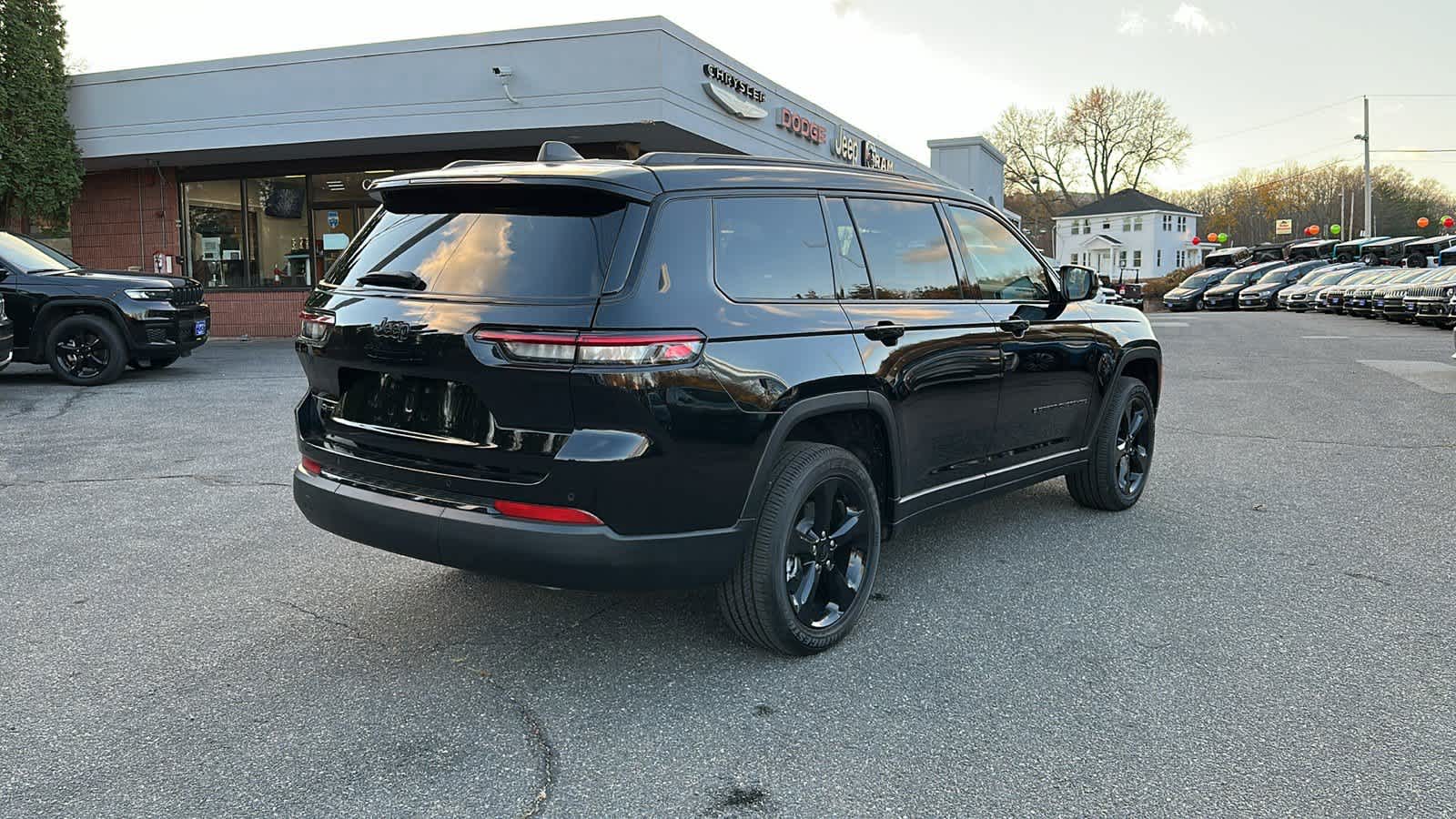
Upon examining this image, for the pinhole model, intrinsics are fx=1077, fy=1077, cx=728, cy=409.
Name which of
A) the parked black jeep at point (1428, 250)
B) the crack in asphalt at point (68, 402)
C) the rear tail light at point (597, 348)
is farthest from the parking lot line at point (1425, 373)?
the parked black jeep at point (1428, 250)

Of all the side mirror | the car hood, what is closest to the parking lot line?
the side mirror

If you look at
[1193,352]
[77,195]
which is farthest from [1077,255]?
[77,195]

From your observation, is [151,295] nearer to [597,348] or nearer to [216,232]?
[597,348]

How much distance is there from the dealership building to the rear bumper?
38.8ft

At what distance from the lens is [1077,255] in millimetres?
82938

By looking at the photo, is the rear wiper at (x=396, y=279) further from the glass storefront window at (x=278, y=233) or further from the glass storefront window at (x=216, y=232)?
the glass storefront window at (x=216, y=232)

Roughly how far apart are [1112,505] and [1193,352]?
12.9m

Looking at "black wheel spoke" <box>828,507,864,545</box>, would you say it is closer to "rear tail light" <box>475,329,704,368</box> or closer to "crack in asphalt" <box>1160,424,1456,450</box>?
"rear tail light" <box>475,329,704,368</box>

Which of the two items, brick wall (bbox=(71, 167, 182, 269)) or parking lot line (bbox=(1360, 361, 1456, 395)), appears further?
brick wall (bbox=(71, 167, 182, 269))

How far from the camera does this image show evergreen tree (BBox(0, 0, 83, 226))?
18156mm

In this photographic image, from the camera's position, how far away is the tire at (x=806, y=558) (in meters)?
3.57

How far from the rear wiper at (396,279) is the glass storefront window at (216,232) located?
761 inches

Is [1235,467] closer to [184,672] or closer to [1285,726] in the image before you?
[1285,726]

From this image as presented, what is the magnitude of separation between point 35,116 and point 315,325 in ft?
61.3
